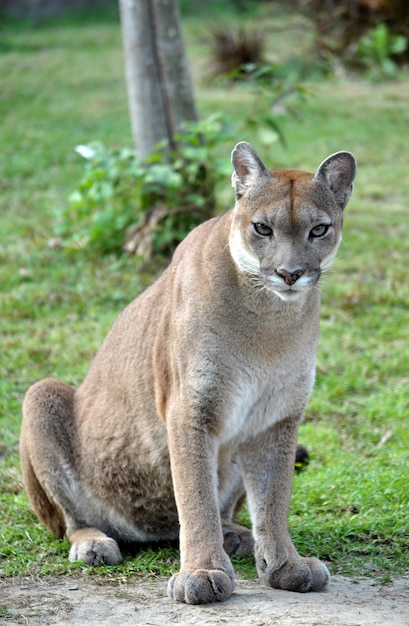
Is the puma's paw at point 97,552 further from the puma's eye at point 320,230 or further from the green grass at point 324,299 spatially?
the puma's eye at point 320,230

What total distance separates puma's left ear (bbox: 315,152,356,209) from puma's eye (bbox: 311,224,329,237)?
8.3 inches

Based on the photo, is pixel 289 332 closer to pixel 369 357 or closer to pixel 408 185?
pixel 369 357

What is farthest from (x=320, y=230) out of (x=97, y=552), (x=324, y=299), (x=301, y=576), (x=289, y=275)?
(x=324, y=299)

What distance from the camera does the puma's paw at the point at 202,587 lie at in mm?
4117

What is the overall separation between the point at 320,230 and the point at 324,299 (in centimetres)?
456

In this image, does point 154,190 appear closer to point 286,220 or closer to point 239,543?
point 239,543

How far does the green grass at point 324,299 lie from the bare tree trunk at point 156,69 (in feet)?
4.21

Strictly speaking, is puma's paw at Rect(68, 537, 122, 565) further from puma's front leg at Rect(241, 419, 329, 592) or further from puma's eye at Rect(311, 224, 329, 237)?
puma's eye at Rect(311, 224, 329, 237)

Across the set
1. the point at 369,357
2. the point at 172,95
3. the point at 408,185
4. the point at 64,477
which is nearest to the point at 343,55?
the point at 408,185

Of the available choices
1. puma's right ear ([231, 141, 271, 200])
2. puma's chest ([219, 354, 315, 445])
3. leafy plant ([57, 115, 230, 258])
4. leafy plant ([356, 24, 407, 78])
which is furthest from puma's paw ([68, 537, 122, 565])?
leafy plant ([356, 24, 407, 78])

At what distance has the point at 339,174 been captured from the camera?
14.9 feet

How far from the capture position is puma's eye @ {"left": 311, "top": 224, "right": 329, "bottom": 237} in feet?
14.3

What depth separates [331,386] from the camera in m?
7.45

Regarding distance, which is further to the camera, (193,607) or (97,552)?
(97,552)
